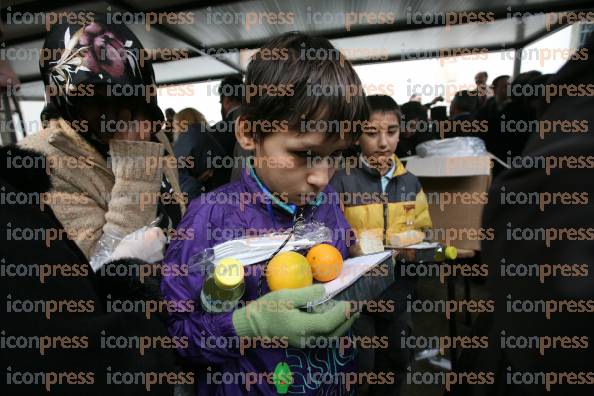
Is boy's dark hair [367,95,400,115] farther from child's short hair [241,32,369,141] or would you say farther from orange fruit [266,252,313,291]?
orange fruit [266,252,313,291]

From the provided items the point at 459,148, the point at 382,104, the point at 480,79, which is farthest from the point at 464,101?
the point at 382,104

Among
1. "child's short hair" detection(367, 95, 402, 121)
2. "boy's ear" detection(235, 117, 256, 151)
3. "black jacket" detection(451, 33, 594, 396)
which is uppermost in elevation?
"child's short hair" detection(367, 95, 402, 121)

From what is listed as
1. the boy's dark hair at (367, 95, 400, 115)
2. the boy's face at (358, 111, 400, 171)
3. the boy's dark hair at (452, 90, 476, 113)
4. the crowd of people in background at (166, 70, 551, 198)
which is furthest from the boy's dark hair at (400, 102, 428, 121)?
the boy's face at (358, 111, 400, 171)

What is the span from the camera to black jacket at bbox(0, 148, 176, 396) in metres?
0.49

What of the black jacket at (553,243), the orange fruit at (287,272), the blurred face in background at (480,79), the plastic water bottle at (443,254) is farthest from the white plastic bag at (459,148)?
the blurred face in background at (480,79)

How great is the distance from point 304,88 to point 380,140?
124 cm

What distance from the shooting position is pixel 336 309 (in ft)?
2.77

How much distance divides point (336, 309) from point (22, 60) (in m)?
7.19

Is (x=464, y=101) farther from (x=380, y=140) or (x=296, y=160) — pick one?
(x=296, y=160)

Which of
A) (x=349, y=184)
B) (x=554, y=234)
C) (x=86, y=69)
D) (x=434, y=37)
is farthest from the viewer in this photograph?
(x=434, y=37)

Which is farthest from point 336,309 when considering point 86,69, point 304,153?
point 86,69

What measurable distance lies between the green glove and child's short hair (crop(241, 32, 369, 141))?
435 millimetres

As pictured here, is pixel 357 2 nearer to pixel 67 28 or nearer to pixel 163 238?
pixel 67 28

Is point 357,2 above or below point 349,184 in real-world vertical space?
above
